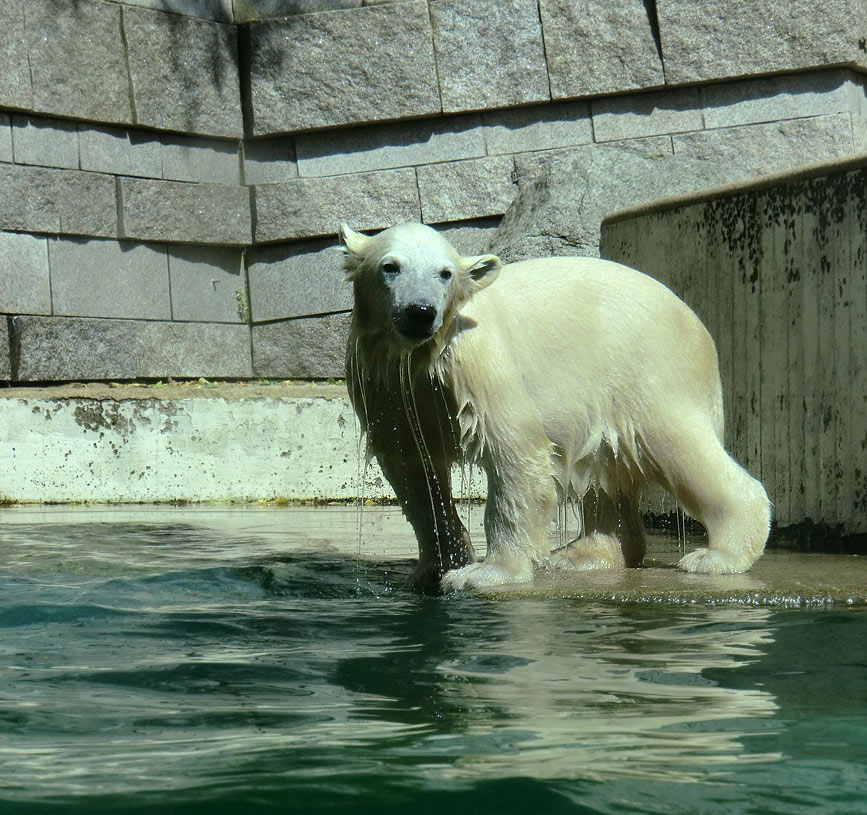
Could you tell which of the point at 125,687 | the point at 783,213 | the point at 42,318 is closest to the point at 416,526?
the point at 125,687

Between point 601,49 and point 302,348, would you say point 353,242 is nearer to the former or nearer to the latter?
point 601,49

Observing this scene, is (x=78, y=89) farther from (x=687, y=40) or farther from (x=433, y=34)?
(x=687, y=40)

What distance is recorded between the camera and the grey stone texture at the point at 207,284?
9.98m

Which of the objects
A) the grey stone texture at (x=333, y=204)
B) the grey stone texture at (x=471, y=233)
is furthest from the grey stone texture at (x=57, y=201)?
the grey stone texture at (x=471, y=233)

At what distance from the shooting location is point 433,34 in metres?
9.91

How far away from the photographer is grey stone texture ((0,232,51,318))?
8992 millimetres

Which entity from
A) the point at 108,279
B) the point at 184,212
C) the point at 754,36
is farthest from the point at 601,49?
the point at 108,279

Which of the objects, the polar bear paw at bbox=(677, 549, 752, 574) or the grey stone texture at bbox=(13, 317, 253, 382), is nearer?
the polar bear paw at bbox=(677, 549, 752, 574)

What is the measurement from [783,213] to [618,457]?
5.83 feet

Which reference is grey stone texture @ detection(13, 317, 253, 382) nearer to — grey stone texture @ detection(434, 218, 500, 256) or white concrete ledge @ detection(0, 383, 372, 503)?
white concrete ledge @ detection(0, 383, 372, 503)

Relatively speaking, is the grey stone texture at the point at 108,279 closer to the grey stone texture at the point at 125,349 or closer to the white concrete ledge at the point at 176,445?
the grey stone texture at the point at 125,349

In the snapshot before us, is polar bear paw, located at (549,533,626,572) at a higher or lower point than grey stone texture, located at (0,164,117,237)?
lower

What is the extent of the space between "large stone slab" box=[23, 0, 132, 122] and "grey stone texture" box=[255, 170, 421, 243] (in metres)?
1.33

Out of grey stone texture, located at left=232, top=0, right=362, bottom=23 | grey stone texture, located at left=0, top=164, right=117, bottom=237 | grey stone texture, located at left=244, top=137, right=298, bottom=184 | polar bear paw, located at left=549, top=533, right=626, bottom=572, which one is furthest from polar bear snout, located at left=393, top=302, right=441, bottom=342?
grey stone texture, located at left=232, top=0, right=362, bottom=23
